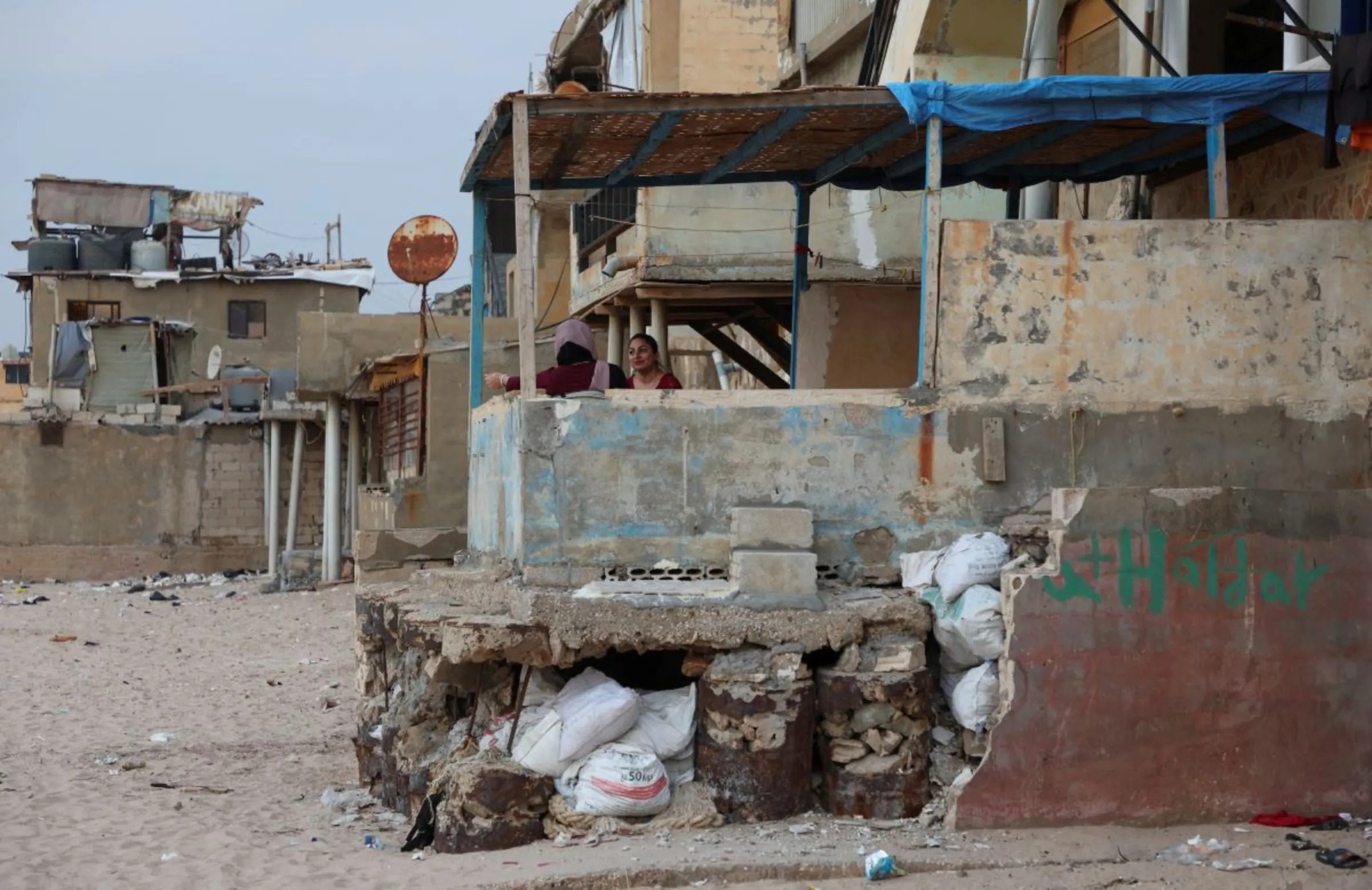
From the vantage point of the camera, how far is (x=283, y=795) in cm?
970

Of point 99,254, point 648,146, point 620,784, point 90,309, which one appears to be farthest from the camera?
point 99,254

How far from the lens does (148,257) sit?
35.6m

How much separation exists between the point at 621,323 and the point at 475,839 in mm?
9637

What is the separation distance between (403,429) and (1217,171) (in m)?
11.7

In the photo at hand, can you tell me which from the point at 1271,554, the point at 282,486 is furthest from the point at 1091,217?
the point at 282,486

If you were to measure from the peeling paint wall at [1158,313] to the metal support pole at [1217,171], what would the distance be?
0.78ft

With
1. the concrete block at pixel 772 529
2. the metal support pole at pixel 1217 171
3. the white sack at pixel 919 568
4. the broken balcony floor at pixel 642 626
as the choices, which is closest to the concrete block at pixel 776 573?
the broken balcony floor at pixel 642 626

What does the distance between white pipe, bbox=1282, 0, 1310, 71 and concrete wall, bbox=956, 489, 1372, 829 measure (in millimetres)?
3146

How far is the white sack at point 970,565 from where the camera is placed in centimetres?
739

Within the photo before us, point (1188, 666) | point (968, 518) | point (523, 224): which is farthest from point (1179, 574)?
point (523, 224)

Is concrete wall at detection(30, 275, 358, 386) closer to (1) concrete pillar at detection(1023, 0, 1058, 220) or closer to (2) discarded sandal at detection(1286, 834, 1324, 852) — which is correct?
(1) concrete pillar at detection(1023, 0, 1058, 220)

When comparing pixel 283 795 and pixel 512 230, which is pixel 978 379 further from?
pixel 512 230

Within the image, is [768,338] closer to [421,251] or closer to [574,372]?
[421,251]

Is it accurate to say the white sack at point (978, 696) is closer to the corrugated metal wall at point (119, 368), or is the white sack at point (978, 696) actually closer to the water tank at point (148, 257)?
the corrugated metal wall at point (119, 368)
